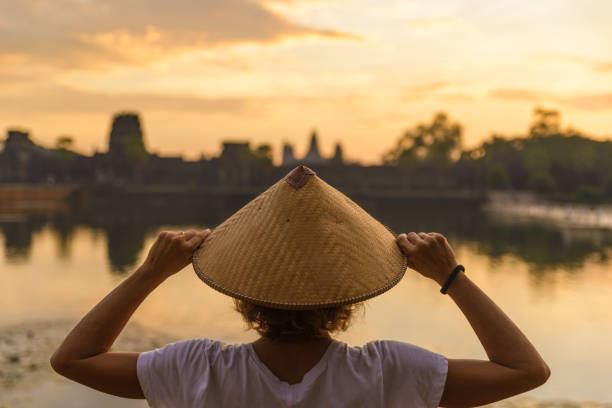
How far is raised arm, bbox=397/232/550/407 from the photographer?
1.06 m

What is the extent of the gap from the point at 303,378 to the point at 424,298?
32.5 ft

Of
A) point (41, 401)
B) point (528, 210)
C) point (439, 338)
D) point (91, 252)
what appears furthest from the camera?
point (528, 210)

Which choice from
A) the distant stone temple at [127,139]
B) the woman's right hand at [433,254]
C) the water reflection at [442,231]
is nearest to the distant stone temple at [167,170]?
the distant stone temple at [127,139]

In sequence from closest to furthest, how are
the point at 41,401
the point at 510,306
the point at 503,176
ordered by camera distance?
1. the point at 41,401
2. the point at 510,306
3. the point at 503,176

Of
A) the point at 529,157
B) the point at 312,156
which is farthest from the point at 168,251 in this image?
the point at 312,156

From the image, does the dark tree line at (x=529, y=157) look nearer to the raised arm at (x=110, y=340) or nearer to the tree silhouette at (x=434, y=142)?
the tree silhouette at (x=434, y=142)

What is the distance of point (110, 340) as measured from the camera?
1.11m

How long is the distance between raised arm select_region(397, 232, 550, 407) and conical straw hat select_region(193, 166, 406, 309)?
0.42 feet

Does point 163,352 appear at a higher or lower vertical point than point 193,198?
higher

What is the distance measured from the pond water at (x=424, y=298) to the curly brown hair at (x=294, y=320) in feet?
6.12

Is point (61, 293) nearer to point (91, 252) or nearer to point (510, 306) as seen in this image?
point (91, 252)

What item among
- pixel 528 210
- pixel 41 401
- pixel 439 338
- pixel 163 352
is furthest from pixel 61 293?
pixel 528 210

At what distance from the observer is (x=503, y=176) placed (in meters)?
48.6

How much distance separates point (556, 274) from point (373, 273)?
45.5 feet
